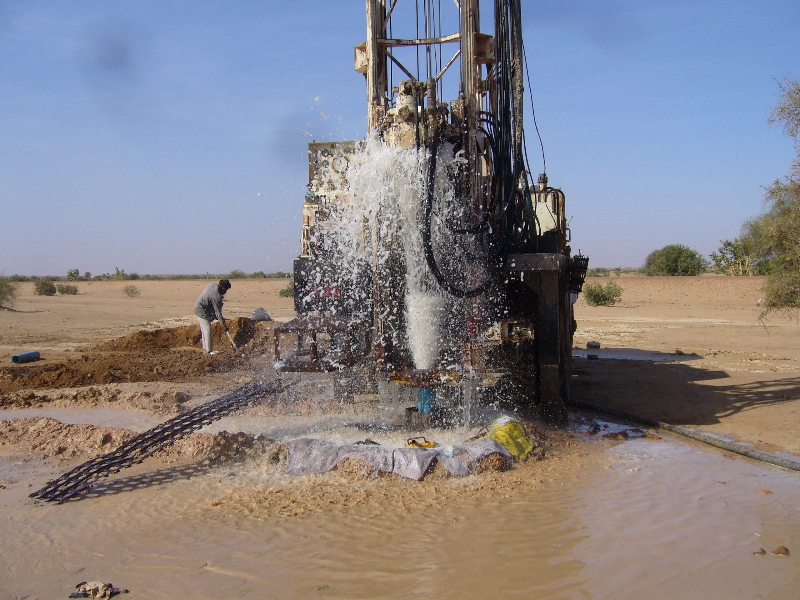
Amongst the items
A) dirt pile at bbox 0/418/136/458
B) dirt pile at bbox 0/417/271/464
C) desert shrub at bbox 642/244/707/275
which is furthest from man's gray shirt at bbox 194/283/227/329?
desert shrub at bbox 642/244/707/275

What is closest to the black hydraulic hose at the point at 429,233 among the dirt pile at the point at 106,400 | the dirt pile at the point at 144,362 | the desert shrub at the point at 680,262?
the dirt pile at the point at 106,400

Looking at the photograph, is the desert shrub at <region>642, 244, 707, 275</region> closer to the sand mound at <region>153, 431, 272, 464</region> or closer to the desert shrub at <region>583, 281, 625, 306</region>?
the desert shrub at <region>583, 281, 625, 306</region>

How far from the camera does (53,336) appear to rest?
55.1 feet

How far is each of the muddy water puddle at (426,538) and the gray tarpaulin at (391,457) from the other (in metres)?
0.14

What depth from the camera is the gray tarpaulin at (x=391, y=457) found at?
554cm

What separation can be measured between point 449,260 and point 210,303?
7.02 m

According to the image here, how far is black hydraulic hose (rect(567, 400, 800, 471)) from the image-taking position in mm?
6174

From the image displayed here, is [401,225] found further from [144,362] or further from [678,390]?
[144,362]

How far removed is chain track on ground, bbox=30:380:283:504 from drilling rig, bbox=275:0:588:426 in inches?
25.8

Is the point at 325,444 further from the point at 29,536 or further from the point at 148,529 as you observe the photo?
the point at 29,536

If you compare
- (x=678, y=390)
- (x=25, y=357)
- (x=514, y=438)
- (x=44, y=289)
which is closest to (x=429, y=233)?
(x=514, y=438)

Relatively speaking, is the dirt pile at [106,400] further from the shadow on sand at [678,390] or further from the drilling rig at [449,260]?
the shadow on sand at [678,390]

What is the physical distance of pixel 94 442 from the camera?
6.48 metres

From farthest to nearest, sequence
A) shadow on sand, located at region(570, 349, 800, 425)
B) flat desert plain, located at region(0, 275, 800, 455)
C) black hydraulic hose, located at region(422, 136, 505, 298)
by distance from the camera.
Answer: shadow on sand, located at region(570, 349, 800, 425), flat desert plain, located at region(0, 275, 800, 455), black hydraulic hose, located at region(422, 136, 505, 298)
